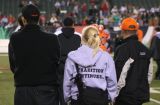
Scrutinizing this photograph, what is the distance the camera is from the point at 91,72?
22.2ft

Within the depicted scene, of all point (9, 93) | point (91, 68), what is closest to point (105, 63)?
point (91, 68)

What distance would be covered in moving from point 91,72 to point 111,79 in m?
0.25

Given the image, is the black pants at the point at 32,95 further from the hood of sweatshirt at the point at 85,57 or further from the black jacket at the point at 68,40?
the black jacket at the point at 68,40

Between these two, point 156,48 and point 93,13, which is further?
point 93,13

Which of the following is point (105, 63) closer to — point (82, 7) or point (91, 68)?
point (91, 68)

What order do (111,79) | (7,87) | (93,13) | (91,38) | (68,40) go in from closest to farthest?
(91,38) < (111,79) < (68,40) < (7,87) < (93,13)

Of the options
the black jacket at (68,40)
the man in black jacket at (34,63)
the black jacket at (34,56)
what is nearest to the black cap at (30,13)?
the man in black jacket at (34,63)

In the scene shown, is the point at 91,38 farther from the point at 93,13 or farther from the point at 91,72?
the point at 93,13

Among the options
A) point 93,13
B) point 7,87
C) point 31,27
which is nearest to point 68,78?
point 31,27

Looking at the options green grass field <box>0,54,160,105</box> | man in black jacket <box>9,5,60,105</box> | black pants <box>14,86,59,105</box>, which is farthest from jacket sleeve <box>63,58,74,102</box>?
green grass field <box>0,54,160,105</box>

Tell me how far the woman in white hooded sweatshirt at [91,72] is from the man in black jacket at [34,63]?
7.9 inches

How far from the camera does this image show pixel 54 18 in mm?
39844

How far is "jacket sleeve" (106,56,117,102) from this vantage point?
682cm

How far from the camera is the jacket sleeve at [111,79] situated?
6824 millimetres
